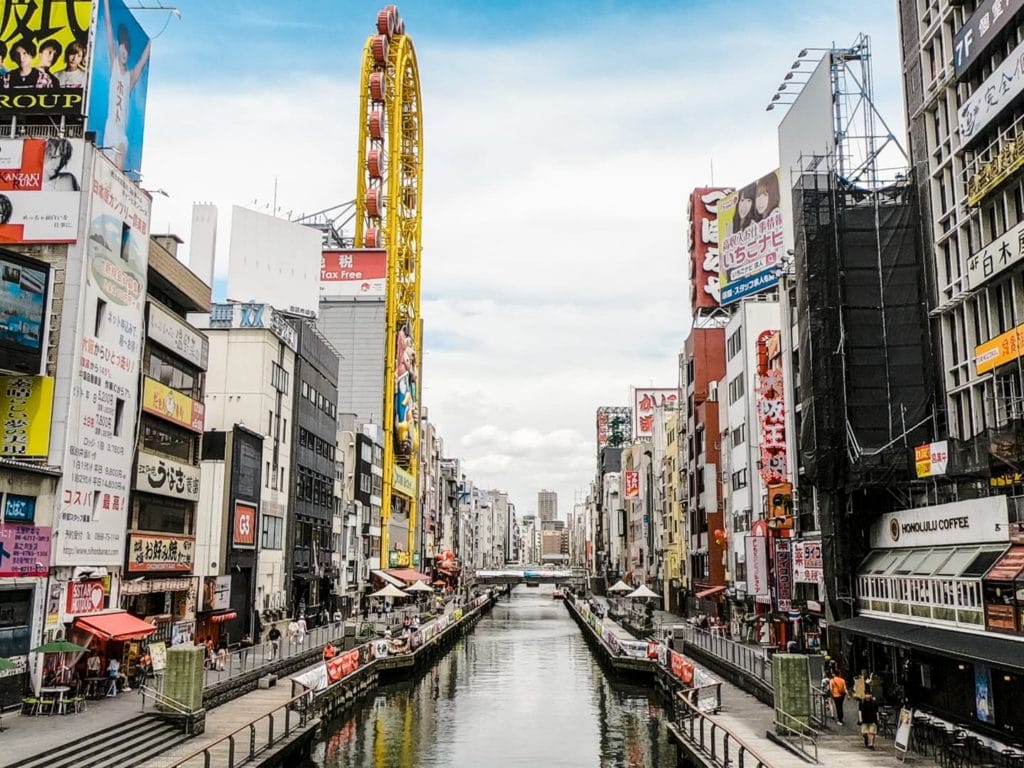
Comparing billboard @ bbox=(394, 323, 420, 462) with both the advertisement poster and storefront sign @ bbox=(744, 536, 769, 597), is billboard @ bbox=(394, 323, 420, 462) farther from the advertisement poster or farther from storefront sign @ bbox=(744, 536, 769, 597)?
the advertisement poster

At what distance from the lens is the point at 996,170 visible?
101 feet

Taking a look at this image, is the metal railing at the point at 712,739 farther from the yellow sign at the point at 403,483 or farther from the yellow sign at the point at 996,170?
the yellow sign at the point at 403,483

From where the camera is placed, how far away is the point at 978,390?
34844 mm

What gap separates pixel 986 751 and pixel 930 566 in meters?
7.98

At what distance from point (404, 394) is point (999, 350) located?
87007 millimetres

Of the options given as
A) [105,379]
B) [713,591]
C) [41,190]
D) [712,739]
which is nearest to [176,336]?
[105,379]

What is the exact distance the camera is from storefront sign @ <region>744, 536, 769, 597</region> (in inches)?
2114

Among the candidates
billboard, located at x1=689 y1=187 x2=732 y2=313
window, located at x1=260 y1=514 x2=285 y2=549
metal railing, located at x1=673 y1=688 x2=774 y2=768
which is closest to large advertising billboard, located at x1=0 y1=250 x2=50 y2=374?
metal railing, located at x1=673 y1=688 x2=774 y2=768

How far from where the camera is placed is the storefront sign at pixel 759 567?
5369cm

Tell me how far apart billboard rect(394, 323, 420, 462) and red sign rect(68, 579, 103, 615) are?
7412cm

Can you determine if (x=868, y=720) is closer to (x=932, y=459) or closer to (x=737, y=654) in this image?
(x=932, y=459)

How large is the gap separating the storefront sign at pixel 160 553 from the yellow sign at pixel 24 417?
8.29 metres

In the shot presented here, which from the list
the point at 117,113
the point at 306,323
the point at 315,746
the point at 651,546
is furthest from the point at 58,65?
the point at 651,546

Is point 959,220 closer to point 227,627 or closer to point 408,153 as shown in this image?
point 227,627
